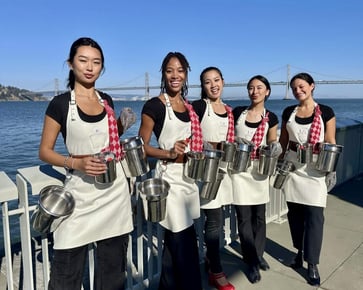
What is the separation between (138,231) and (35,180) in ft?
3.25

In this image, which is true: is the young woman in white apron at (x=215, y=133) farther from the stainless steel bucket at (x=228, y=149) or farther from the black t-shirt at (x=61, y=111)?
the black t-shirt at (x=61, y=111)

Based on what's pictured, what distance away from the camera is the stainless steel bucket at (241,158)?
315 cm

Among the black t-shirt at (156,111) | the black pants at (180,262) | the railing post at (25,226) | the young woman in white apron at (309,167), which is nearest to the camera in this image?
the railing post at (25,226)

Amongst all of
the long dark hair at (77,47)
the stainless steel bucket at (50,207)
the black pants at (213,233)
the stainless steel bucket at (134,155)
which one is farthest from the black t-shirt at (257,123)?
the stainless steel bucket at (50,207)

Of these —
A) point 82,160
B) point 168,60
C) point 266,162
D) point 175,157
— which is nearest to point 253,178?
point 266,162

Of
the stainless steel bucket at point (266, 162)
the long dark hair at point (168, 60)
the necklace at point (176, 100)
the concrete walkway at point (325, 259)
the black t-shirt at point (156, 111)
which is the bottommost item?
the concrete walkway at point (325, 259)

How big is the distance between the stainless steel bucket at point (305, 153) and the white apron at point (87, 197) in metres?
1.77

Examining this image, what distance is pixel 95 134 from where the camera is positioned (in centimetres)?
225

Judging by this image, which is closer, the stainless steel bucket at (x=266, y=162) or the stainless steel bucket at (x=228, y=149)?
the stainless steel bucket at (x=228, y=149)

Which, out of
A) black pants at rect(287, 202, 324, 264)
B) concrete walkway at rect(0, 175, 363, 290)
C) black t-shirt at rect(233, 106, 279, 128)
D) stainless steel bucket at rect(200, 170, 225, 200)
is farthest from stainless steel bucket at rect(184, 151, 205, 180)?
black pants at rect(287, 202, 324, 264)

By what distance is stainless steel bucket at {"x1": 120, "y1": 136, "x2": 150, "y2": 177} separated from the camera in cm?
243

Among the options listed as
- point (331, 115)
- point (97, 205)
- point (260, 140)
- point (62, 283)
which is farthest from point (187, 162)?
point (331, 115)

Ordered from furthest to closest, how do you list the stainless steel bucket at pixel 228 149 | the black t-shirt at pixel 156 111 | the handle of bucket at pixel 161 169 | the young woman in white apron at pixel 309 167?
the young woman in white apron at pixel 309 167
the stainless steel bucket at pixel 228 149
the handle of bucket at pixel 161 169
the black t-shirt at pixel 156 111

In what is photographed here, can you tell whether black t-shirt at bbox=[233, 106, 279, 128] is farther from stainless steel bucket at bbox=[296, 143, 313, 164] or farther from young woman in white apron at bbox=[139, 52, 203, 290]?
young woman in white apron at bbox=[139, 52, 203, 290]
